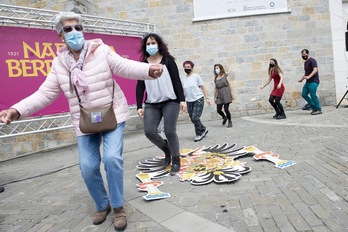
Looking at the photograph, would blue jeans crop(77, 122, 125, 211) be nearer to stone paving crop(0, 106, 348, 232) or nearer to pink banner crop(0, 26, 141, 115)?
stone paving crop(0, 106, 348, 232)

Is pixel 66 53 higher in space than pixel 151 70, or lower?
higher

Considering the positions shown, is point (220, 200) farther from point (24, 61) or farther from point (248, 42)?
point (248, 42)

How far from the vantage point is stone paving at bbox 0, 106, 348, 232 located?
2.41 meters

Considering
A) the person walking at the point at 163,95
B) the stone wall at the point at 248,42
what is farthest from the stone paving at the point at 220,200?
the stone wall at the point at 248,42

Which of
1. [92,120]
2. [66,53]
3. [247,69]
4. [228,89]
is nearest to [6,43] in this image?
Answer: [66,53]

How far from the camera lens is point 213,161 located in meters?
4.27

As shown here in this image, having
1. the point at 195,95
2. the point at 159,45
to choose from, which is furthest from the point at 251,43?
the point at 159,45

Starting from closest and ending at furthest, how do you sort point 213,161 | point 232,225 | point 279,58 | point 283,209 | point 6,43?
1. point 232,225
2. point 283,209
3. point 213,161
4. point 6,43
5. point 279,58

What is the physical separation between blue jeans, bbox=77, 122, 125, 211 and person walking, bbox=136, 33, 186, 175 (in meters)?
1.17

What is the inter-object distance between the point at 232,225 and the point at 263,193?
29.0 inches

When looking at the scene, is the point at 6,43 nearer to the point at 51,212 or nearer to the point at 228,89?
the point at 51,212

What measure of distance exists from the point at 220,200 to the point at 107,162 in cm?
114

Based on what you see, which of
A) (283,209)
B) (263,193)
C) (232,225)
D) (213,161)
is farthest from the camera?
(213,161)

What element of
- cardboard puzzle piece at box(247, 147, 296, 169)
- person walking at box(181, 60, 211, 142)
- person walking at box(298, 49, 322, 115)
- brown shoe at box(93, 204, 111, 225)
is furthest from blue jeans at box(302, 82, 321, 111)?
brown shoe at box(93, 204, 111, 225)
